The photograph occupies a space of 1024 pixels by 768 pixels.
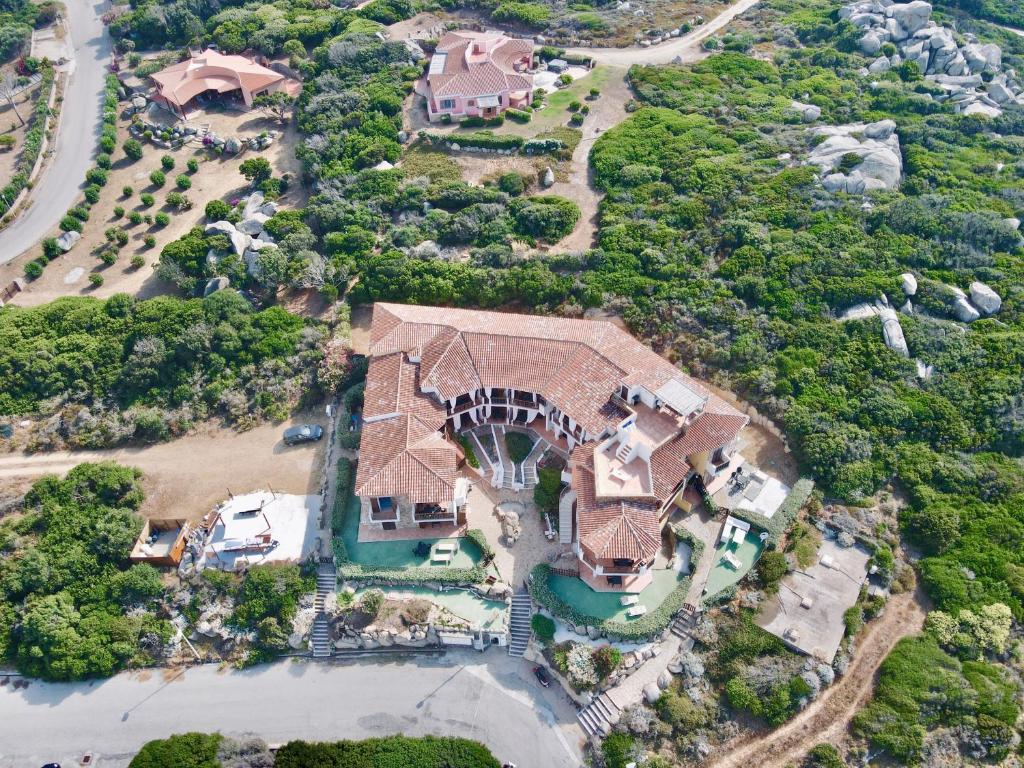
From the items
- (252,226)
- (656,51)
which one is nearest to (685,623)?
(252,226)

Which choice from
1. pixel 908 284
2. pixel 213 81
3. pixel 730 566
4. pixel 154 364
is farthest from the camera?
pixel 213 81

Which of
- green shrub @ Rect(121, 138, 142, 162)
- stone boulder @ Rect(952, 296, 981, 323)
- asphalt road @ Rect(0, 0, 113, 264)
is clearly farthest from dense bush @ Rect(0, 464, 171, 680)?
stone boulder @ Rect(952, 296, 981, 323)

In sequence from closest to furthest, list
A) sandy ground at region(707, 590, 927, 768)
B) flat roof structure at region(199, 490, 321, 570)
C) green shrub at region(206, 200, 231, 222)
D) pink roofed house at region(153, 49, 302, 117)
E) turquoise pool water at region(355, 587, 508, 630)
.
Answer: sandy ground at region(707, 590, 927, 768)
turquoise pool water at region(355, 587, 508, 630)
flat roof structure at region(199, 490, 321, 570)
green shrub at region(206, 200, 231, 222)
pink roofed house at region(153, 49, 302, 117)

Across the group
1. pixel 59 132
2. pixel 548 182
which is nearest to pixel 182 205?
pixel 59 132

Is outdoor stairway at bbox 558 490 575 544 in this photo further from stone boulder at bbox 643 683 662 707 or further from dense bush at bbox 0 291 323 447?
dense bush at bbox 0 291 323 447

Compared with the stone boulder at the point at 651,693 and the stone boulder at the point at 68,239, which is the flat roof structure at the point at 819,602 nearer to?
the stone boulder at the point at 651,693

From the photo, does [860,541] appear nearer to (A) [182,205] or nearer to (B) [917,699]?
(B) [917,699]

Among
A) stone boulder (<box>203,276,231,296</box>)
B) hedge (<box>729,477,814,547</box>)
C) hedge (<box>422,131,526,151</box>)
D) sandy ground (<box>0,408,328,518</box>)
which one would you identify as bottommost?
sandy ground (<box>0,408,328,518</box>)

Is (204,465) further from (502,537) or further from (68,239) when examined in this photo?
(68,239)
